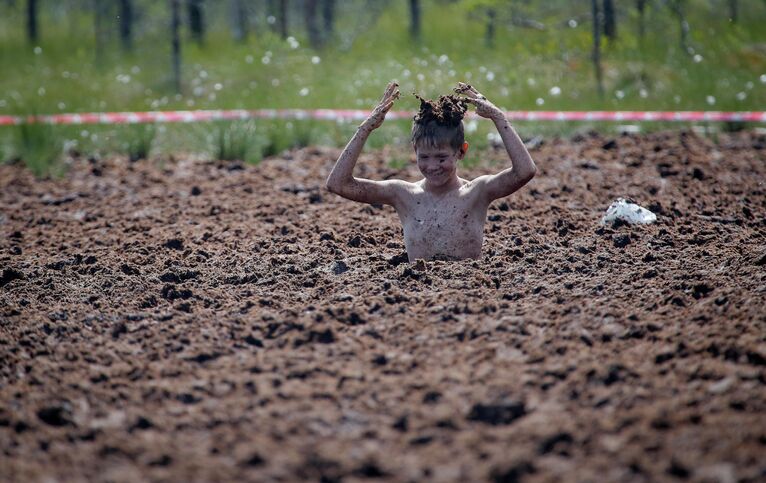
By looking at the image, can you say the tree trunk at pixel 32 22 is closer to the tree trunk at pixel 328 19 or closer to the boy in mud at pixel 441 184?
the tree trunk at pixel 328 19

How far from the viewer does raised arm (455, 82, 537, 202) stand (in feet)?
16.0

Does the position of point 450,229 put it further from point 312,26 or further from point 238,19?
point 238,19

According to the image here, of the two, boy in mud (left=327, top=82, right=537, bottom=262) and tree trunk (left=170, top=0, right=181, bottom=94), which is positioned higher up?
tree trunk (left=170, top=0, right=181, bottom=94)

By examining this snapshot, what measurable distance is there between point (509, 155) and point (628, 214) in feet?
4.77

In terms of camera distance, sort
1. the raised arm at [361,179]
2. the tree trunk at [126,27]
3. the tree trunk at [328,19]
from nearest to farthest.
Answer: the raised arm at [361,179] < the tree trunk at [328,19] < the tree trunk at [126,27]

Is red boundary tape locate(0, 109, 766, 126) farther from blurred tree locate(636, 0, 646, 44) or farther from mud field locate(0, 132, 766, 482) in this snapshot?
mud field locate(0, 132, 766, 482)

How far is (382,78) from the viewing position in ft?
39.4

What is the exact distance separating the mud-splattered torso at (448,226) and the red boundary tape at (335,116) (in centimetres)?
451

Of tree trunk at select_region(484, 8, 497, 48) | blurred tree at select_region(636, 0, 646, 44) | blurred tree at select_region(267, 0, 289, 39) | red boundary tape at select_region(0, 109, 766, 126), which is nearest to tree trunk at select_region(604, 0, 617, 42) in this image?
blurred tree at select_region(636, 0, 646, 44)

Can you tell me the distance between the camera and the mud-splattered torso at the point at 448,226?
5.11m

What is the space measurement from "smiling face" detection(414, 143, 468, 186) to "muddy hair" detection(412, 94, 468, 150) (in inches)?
1.0

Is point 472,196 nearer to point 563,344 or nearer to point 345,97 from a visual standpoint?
point 563,344

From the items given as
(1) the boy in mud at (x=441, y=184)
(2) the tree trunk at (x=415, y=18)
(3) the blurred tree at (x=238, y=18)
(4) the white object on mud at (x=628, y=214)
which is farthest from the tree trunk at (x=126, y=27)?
(1) the boy in mud at (x=441, y=184)

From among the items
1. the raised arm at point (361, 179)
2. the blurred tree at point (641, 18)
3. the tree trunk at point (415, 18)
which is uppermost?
the tree trunk at point (415, 18)
